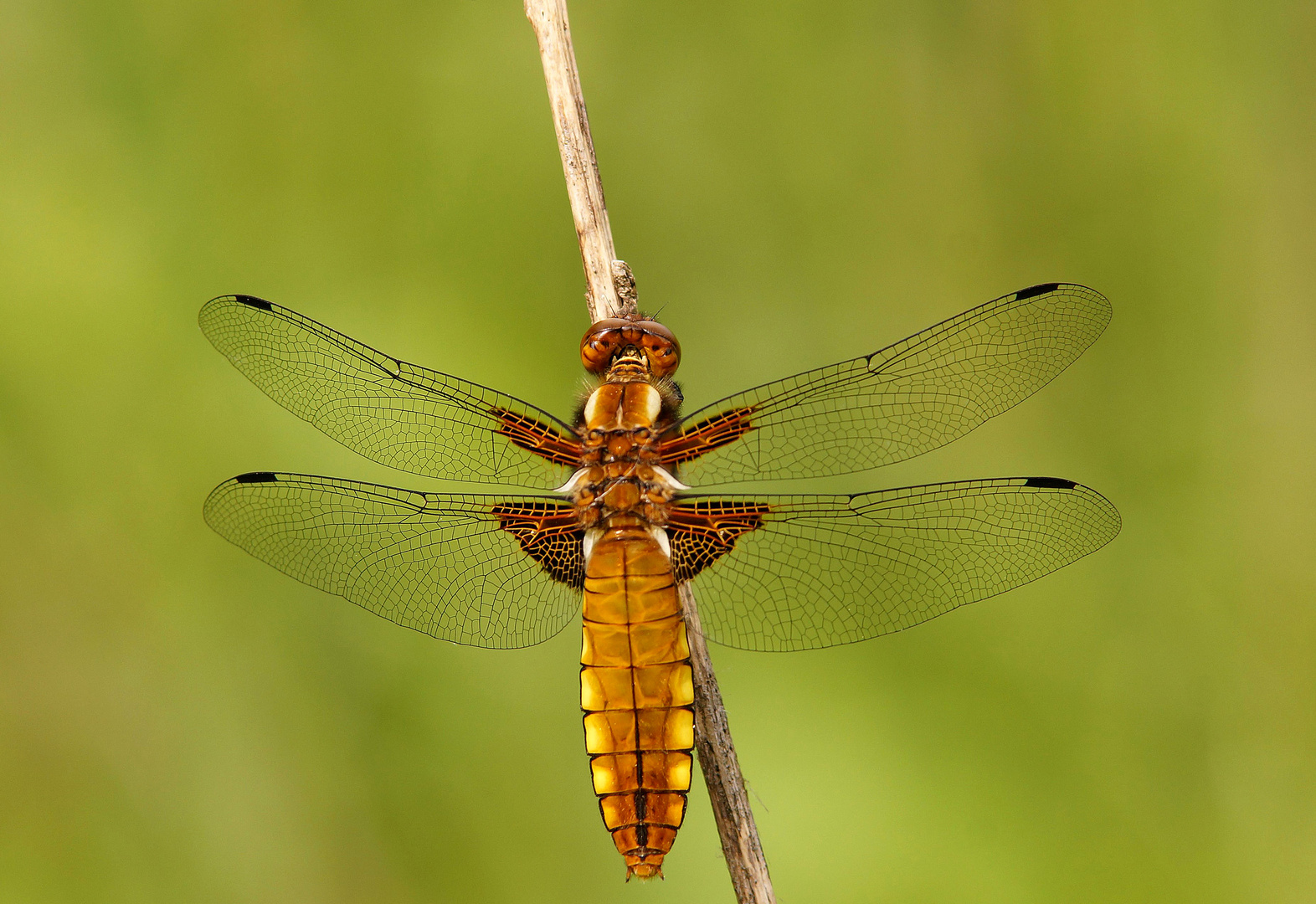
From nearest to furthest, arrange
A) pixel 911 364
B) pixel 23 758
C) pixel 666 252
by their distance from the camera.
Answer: pixel 911 364
pixel 23 758
pixel 666 252

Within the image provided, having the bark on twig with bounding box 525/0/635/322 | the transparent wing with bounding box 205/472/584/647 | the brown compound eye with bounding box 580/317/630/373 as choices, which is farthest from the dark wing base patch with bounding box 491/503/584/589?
the bark on twig with bounding box 525/0/635/322

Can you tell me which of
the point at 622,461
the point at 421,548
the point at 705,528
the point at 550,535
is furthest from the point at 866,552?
the point at 421,548

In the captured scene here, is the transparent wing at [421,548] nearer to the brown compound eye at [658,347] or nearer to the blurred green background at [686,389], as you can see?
the brown compound eye at [658,347]

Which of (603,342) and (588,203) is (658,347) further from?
(588,203)

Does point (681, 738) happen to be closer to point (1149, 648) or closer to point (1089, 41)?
point (1149, 648)

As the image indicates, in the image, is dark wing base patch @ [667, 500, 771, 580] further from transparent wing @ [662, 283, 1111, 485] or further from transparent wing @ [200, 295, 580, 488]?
transparent wing @ [200, 295, 580, 488]

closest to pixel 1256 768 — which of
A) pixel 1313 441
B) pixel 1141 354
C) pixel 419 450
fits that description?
pixel 1313 441
